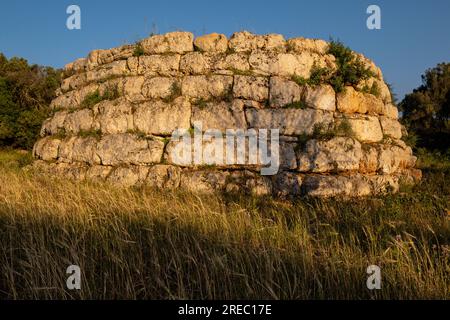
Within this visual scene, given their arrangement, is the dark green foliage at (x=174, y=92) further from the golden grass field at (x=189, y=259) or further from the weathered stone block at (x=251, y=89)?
the golden grass field at (x=189, y=259)

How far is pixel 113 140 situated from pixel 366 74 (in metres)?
7.92

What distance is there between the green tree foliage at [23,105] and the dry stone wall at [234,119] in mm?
7298

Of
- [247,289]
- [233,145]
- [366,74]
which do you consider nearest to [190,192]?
[233,145]

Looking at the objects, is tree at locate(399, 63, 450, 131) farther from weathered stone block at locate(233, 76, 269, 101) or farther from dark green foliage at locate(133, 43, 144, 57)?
dark green foliage at locate(133, 43, 144, 57)

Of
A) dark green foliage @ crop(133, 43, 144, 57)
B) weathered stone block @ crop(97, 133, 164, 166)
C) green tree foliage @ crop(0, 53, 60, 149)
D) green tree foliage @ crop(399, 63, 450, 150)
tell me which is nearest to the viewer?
weathered stone block @ crop(97, 133, 164, 166)

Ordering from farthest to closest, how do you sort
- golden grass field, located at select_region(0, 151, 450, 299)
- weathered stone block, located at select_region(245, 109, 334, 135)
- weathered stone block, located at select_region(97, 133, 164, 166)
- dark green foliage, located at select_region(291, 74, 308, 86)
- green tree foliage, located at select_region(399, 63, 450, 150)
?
green tree foliage, located at select_region(399, 63, 450, 150) → dark green foliage, located at select_region(291, 74, 308, 86) → weathered stone block, located at select_region(97, 133, 164, 166) → weathered stone block, located at select_region(245, 109, 334, 135) → golden grass field, located at select_region(0, 151, 450, 299)

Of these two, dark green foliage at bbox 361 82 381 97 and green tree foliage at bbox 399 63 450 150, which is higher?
green tree foliage at bbox 399 63 450 150

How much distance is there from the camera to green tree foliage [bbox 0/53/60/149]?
665 inches

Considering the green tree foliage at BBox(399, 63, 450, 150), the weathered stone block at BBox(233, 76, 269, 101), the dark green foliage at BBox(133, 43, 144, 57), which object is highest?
the green tree foliage at BBox(399, 63, 450, 150)

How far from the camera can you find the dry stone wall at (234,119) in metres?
8.87

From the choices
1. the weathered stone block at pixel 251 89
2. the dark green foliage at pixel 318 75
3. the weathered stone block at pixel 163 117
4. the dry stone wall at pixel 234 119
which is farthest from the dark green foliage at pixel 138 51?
the dark green foliage at pixel 318 75

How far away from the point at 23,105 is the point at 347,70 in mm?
17080

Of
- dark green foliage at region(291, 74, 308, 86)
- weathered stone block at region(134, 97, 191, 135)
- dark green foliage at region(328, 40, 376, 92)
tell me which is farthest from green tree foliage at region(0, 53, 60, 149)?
dark green foliage at region(328, 40, 376, 92)

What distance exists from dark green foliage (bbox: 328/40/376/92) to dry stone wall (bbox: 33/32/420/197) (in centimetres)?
21
